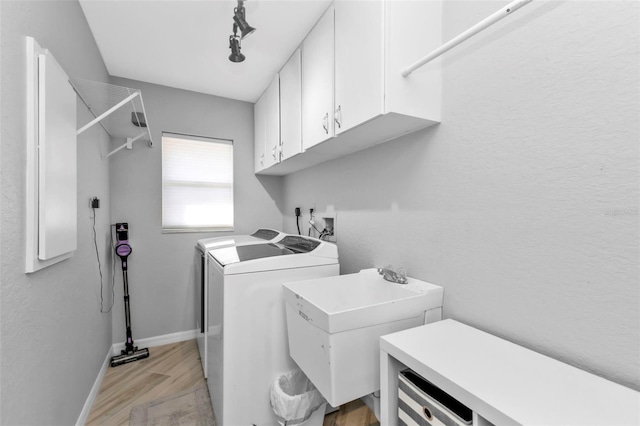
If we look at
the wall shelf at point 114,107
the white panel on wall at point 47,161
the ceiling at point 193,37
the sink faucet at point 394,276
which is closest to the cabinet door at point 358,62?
the ceiling at point 193,37

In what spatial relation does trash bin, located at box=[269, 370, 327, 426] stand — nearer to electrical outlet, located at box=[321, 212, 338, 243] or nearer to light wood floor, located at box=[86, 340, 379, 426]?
light wood floor, located at box=[86, 340, 379, 426]

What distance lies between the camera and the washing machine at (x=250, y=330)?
1473 mm

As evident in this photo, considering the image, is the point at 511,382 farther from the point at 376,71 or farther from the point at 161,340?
the point at 161,340

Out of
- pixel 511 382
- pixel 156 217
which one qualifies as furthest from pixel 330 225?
pixel 156 217

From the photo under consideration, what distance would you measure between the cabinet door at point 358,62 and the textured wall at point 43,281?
1.28 meters

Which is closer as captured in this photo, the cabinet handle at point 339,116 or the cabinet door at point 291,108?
the cabinet handle at point 339,116

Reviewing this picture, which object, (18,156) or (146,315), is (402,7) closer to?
(18,156)

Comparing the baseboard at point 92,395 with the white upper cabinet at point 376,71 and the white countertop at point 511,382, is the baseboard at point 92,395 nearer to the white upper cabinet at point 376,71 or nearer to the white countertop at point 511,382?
the white countertop at point 511,382

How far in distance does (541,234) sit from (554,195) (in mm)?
139

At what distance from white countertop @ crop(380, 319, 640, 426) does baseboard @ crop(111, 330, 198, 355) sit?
8.33 ft

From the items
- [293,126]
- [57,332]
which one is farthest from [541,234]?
[57,332]

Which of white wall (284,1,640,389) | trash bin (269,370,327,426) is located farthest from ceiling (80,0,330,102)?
trash bin (269,370,327,426)

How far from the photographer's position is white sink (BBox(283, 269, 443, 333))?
1027 millimetres

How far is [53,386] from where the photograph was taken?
1.21m
